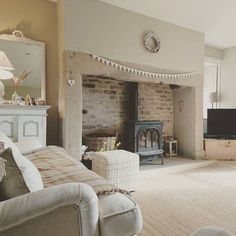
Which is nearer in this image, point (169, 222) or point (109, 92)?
point (169, 222)

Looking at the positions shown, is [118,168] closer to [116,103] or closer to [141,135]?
[141,135]

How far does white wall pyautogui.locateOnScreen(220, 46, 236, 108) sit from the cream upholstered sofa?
497 cm

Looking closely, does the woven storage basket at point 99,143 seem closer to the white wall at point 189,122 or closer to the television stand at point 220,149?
the white wall at point 189,122

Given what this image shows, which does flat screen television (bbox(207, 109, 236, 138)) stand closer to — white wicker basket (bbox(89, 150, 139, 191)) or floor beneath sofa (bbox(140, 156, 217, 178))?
floor beneath sofa (bbox(140, 156, 217, 178))

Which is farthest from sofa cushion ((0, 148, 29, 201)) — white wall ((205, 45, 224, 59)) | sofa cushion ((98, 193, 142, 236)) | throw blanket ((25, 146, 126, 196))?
white wall ((205, 45, 224, 59))

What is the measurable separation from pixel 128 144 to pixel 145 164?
0.48 metres

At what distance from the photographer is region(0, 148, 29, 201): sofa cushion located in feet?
3.40

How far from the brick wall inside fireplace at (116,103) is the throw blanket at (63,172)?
5.66ft

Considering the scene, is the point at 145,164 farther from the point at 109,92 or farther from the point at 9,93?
the point at 9,93

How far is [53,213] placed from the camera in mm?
934

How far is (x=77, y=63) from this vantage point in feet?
10.2

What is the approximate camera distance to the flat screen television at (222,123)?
4.62 metres

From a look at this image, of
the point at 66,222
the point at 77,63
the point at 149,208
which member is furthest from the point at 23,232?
the point at 77,63

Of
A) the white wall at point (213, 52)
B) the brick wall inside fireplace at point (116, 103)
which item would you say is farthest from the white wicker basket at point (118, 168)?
the white wall at point (213, 52)
